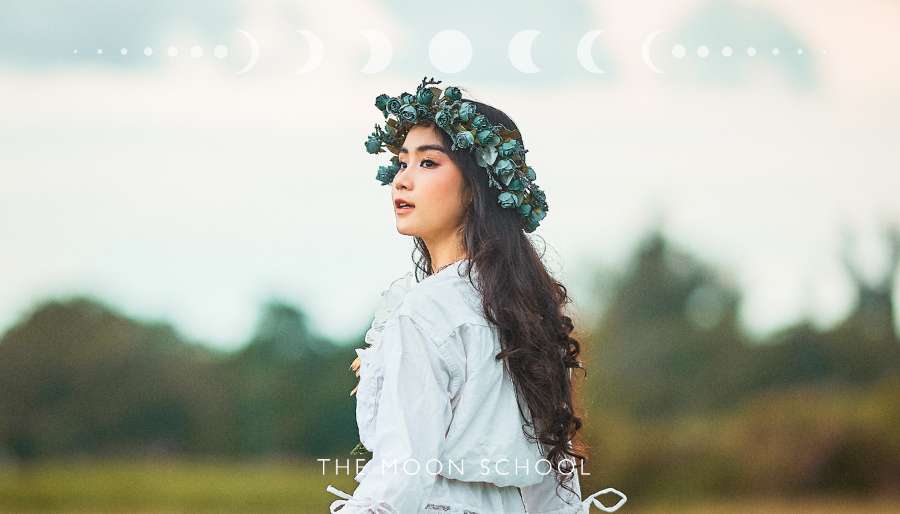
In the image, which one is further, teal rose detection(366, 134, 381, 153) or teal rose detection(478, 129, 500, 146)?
teal rose detection(366, 134, 381, 153)

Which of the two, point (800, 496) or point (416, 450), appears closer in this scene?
point (416, 450)

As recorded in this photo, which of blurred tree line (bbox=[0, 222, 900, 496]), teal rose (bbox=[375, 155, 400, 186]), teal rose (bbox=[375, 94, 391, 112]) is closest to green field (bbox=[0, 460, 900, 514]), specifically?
blurred tree line (bbox=[0, 222, 900, 496])

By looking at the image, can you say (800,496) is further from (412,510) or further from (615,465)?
(412,510)

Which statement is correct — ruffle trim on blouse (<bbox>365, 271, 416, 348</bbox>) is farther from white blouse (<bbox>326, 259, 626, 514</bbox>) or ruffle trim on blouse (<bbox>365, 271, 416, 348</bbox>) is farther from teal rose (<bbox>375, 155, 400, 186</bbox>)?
teal rose (<bbox>375, 155, 400, 186</bbox>)

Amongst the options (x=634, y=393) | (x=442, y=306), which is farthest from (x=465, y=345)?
(x=634, y=393)

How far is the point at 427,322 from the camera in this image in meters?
2.18

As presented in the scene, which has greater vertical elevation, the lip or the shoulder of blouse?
the lip

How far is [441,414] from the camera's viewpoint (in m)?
2.10

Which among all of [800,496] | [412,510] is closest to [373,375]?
[412,510]

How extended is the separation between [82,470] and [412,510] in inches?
382

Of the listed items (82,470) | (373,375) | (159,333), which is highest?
(159,333)

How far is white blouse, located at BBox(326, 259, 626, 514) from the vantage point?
2.02 meters

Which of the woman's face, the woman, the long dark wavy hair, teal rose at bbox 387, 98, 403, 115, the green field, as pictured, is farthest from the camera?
the green field

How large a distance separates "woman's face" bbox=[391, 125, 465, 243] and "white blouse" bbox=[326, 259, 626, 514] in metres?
0.15
